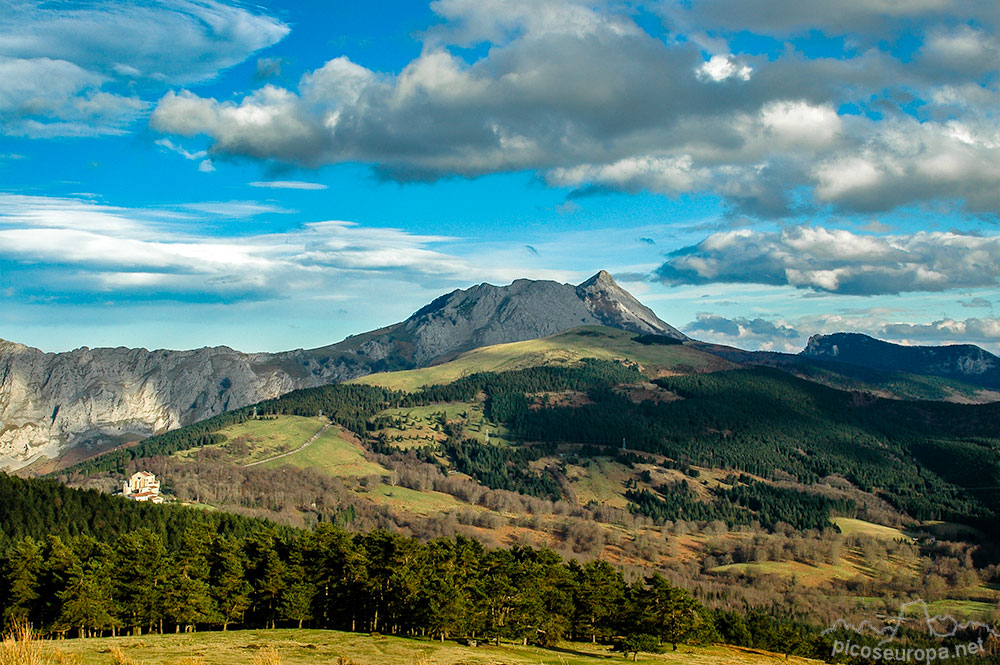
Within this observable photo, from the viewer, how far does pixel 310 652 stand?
61.0 meters

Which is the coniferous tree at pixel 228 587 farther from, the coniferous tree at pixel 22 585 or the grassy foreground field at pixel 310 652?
the coniferous tree at pixel 22 585

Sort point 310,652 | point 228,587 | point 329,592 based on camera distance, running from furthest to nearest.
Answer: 1. point 329,592
2. point 228,587
3. point 310,652

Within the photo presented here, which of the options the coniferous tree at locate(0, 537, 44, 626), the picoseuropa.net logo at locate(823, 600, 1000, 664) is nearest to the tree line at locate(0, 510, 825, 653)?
the coniferous tree at locate(0, 537, 44, 626)

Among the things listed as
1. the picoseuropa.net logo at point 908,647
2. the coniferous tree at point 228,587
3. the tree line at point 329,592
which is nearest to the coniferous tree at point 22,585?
the tree line at point 329,592

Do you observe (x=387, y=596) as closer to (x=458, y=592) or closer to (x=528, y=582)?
(x=458, y=592)

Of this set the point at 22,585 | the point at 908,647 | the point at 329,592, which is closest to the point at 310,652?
the point at 329,592

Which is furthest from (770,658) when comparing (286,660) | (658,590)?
(286,660)

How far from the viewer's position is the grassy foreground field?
167 ft

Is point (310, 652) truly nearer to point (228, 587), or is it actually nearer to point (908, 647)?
point (228, 587)

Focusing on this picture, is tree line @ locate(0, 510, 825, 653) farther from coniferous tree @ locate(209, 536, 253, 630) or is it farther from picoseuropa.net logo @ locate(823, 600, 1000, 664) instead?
picoseuropa.net logo @ locate(823, 600, 1000, 664)

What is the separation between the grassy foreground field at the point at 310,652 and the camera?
5075 cm

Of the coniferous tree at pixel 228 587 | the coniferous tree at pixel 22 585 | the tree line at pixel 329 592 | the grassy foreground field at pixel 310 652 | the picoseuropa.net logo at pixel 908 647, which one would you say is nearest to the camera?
the grassy foreground field at pixel 310 652

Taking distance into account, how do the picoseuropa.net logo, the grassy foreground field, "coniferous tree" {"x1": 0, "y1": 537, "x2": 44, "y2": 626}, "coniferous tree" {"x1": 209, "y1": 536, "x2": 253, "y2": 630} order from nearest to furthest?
the grassy foreground field, "coniferous tree" {"x1": 0, "y1": 537, "x2": 44, "y2": 626}, "coniferous tree" {"x1": 209, "y1": 536, "x2": 253, "y2": 630}, the picoseuropa.net logo

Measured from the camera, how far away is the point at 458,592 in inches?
3361
